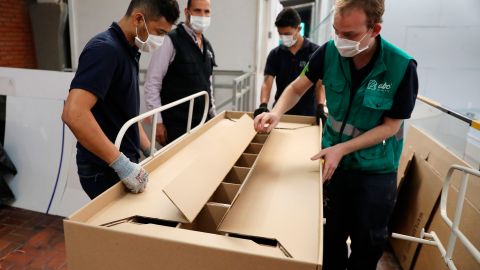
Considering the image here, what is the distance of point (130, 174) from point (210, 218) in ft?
1.04

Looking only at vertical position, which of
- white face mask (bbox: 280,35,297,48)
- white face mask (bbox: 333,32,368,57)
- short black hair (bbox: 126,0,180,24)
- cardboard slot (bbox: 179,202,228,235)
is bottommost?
cardboard slot (bbox: 179,202,228,235)

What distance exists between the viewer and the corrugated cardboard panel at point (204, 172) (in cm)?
96

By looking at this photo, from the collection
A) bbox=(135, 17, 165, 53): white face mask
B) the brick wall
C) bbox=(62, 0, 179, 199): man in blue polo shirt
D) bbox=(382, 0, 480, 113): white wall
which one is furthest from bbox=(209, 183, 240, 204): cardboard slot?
the brick wall

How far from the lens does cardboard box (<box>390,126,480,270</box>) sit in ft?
5.76

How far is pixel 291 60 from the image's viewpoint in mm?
2725

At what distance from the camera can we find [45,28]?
456cm

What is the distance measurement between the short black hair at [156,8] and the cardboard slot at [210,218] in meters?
0.80

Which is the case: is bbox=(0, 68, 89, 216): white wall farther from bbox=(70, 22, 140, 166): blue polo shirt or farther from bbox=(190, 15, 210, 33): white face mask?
bbox=(70, 22, 140, 166): blue polo shirt

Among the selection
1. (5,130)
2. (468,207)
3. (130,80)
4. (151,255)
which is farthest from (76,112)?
(5,130)

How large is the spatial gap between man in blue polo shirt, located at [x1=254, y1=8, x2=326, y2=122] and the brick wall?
422cm

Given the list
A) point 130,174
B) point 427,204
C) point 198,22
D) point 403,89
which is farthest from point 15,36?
point 427,204

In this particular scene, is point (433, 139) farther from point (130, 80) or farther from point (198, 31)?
point (130, 80)

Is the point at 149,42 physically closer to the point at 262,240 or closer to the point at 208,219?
the point at 208,219

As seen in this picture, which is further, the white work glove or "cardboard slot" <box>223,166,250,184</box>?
"cardboard slot" <box>223,166,250,184</box>
